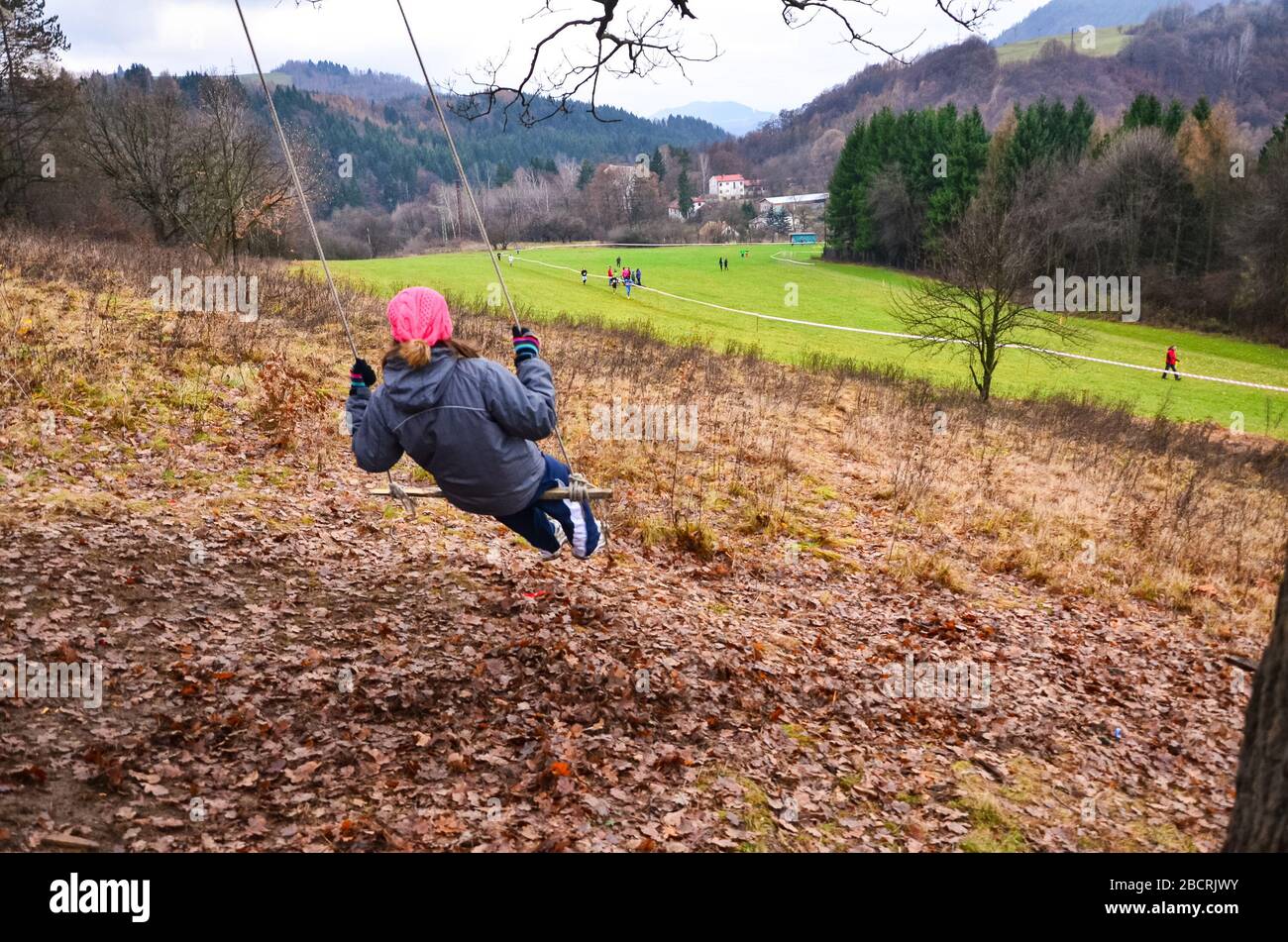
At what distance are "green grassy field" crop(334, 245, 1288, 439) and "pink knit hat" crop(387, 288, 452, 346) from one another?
25546 mm

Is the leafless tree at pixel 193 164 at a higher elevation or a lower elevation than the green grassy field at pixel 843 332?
higher

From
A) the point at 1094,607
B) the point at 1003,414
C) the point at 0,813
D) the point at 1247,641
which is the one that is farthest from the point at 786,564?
the point at 1003,414

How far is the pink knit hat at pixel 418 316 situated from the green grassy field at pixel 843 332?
83.8 ft

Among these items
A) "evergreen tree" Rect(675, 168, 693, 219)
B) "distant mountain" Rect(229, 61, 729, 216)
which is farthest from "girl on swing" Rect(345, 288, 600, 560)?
"evergreen tree" Rect(675, 168, 693, 219)

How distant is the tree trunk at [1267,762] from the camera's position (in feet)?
10.7

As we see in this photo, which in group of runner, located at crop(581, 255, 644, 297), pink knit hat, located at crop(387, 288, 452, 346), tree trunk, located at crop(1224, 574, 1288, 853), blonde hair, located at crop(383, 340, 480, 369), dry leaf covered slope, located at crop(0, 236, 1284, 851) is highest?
group of runner, located at crop(581, 255, 644, 297)

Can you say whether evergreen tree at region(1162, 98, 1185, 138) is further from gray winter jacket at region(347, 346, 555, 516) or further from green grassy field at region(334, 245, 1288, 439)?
gray winter jacket at region(347, 346, 555, 516)

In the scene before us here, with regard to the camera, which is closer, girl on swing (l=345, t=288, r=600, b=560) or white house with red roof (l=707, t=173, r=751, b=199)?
girl on swing (l=345, t=288, r=600, b=560)

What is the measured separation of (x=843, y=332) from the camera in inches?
1923

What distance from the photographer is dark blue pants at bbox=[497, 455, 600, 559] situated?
6.28m

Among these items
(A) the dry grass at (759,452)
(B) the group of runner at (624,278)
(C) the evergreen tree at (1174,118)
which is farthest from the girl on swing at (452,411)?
(C) the evergreen tree at (1174,118)

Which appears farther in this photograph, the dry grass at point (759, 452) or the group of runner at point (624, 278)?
the group of runner at point (624, 278)

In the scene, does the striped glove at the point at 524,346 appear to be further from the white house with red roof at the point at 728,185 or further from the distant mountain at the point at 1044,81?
the white house with red roof at the point at 728,185

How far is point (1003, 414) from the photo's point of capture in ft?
79.5
